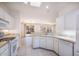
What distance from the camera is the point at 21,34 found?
5.57 ft

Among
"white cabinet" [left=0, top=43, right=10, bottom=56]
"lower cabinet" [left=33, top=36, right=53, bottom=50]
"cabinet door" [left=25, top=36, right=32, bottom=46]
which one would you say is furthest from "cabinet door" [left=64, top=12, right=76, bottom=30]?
"white cabinet" [left=0, top=43, right=10, bottom=56]

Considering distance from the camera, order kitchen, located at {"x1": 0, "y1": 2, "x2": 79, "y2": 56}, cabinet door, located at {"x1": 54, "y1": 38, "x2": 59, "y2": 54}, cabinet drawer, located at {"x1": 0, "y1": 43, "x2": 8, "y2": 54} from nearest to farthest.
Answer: cabinet drawer, located at {"x1": 0, "y1": 43, "x2": 8, "y2": 54}
kitchen, located at {"x1": 0, "y1": 2, "x2": 79, "y2": 56}
cabinet door, located at {"x1": 54, "y1": 38, "x2": 59, "y2": 54}

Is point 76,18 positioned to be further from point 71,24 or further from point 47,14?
point 47,14

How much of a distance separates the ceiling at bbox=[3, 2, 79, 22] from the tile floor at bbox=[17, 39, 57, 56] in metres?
0.46

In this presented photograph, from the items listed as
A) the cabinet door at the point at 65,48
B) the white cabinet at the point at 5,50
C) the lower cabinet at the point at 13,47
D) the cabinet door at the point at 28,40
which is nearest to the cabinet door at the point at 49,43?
the cabinet door at the point at 65,48

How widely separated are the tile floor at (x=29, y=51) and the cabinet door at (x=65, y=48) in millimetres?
153

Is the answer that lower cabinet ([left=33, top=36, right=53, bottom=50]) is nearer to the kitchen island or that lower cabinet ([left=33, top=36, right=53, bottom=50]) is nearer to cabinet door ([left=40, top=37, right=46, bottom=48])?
cabinet door ([left=40, top=37, right=46, bottom=48])

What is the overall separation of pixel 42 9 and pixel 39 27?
291 mm

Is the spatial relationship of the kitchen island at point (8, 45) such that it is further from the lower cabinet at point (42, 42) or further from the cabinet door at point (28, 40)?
the lower cabinet at point (42, 42)

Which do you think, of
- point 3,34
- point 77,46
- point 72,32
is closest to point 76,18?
point 72,32

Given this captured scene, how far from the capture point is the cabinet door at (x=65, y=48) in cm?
166

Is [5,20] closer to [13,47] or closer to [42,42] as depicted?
[13,47]

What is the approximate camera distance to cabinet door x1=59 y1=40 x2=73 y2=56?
1.66 m

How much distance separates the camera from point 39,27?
171cm
